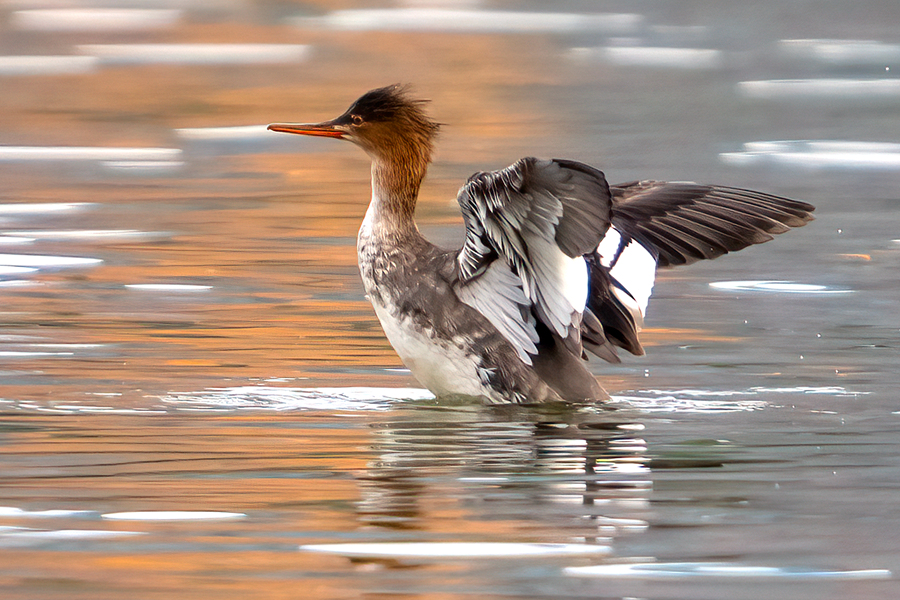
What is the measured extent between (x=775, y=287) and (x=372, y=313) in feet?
7.79

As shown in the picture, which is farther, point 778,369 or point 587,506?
Answer: point 778,369

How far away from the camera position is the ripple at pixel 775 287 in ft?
35.0

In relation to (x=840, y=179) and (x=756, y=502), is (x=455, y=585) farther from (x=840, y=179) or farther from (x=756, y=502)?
(x=840, y=179)

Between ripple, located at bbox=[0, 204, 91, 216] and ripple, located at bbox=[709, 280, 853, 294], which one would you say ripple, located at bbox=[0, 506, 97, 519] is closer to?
ripple, located at bbox=[709, 280, 853, 294]

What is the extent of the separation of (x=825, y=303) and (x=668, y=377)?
1.86 metres

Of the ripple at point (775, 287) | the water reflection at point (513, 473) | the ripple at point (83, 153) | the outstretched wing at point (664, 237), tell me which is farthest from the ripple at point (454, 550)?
the ripple at point (83, 153)

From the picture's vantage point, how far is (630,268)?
8672 mm

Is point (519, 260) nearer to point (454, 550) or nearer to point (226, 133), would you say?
point (454, 550)

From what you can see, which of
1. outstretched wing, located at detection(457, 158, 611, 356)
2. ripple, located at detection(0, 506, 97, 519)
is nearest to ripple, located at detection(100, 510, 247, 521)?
ripple, located at detection(0, 506, 97, 519)

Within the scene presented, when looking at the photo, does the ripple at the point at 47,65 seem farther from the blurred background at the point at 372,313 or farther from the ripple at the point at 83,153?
the ripple at the point at 83,153

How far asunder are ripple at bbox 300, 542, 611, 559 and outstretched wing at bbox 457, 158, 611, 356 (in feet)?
5.79

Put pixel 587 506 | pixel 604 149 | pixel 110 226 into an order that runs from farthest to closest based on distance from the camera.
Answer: pixel 604 149
pixel 110 226
pixel 587 506

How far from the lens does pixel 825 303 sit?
10328mm

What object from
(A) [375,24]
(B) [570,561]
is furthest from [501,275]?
(A) [375,24]
